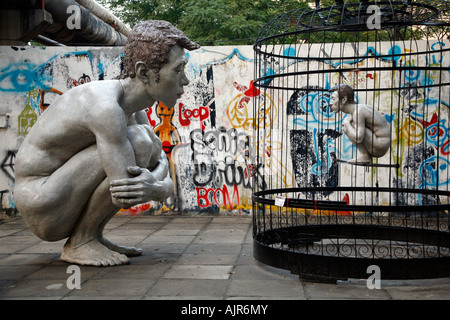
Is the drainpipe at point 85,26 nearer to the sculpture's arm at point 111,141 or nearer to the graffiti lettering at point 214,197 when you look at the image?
the graffiti lettering at point 214,197

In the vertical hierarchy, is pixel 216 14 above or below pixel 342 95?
above

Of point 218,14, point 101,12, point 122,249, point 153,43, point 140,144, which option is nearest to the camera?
point 153,43

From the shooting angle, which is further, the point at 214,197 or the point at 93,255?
the point at 214,197

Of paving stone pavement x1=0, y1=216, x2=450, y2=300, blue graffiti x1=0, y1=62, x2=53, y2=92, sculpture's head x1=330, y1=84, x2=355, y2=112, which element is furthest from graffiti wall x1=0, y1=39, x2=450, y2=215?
sculpture's head x1=330, y1=84, x2=355, y2=112

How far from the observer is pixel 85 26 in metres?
9.51

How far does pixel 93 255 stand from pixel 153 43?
1.99 m

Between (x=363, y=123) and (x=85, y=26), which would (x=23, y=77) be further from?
(x=363, y=123)

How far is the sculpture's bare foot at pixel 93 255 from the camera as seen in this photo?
15.3ft

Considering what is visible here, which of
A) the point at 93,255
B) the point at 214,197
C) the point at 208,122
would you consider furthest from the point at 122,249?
the point at 208,122

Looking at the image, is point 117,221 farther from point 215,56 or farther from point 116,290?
point 116,290

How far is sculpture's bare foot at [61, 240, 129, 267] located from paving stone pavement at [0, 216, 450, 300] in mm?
69

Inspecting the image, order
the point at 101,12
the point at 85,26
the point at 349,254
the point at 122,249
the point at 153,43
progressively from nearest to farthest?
1. the point at 153,43
2. the point at 349,254
3. the point at 122,249
4. the point at 85,26
5. the point at 101,12

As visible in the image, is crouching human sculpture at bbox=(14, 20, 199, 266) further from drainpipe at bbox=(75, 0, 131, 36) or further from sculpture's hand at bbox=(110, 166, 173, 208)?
drainpipe at bbox=(75, 0, 131, 36)

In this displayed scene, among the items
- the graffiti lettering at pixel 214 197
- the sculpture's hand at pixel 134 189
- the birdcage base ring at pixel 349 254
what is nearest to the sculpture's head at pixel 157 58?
the sculpture's hand at pixel 134 189
